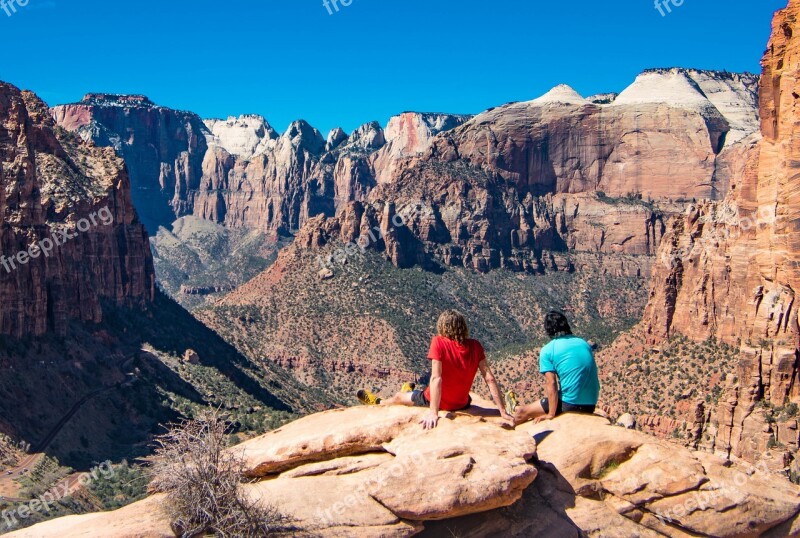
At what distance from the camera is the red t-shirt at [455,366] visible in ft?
54.0

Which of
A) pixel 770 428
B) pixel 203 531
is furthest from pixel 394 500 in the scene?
pixel 770 428

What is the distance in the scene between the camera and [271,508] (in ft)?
44.3

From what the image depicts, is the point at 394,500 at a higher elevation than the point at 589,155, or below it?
below

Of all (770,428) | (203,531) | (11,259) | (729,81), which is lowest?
(770,428)

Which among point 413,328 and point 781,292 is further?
point 413,328

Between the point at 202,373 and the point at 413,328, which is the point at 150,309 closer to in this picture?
the point at 202,373

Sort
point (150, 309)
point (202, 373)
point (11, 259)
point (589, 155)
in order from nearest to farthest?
point (11, 259) → point (202, 373) → point (150, 309) → point (589, 155)

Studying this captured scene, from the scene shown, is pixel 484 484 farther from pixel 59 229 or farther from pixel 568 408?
pixel 59 229

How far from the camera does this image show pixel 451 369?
16.6 m

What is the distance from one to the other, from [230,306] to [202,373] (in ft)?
116

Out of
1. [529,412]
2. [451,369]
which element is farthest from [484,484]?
[529,412]

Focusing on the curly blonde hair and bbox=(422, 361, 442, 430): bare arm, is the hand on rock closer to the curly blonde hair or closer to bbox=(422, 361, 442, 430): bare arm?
bbox=(422, 361, 442, 430): bare arm

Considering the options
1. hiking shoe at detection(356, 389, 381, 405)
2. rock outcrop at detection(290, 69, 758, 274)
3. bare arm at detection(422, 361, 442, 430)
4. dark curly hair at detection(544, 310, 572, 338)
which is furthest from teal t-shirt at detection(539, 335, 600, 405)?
rock outcrop at detection(290, 69, 758, 274)

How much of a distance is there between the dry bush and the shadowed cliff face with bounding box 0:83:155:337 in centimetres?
4910
